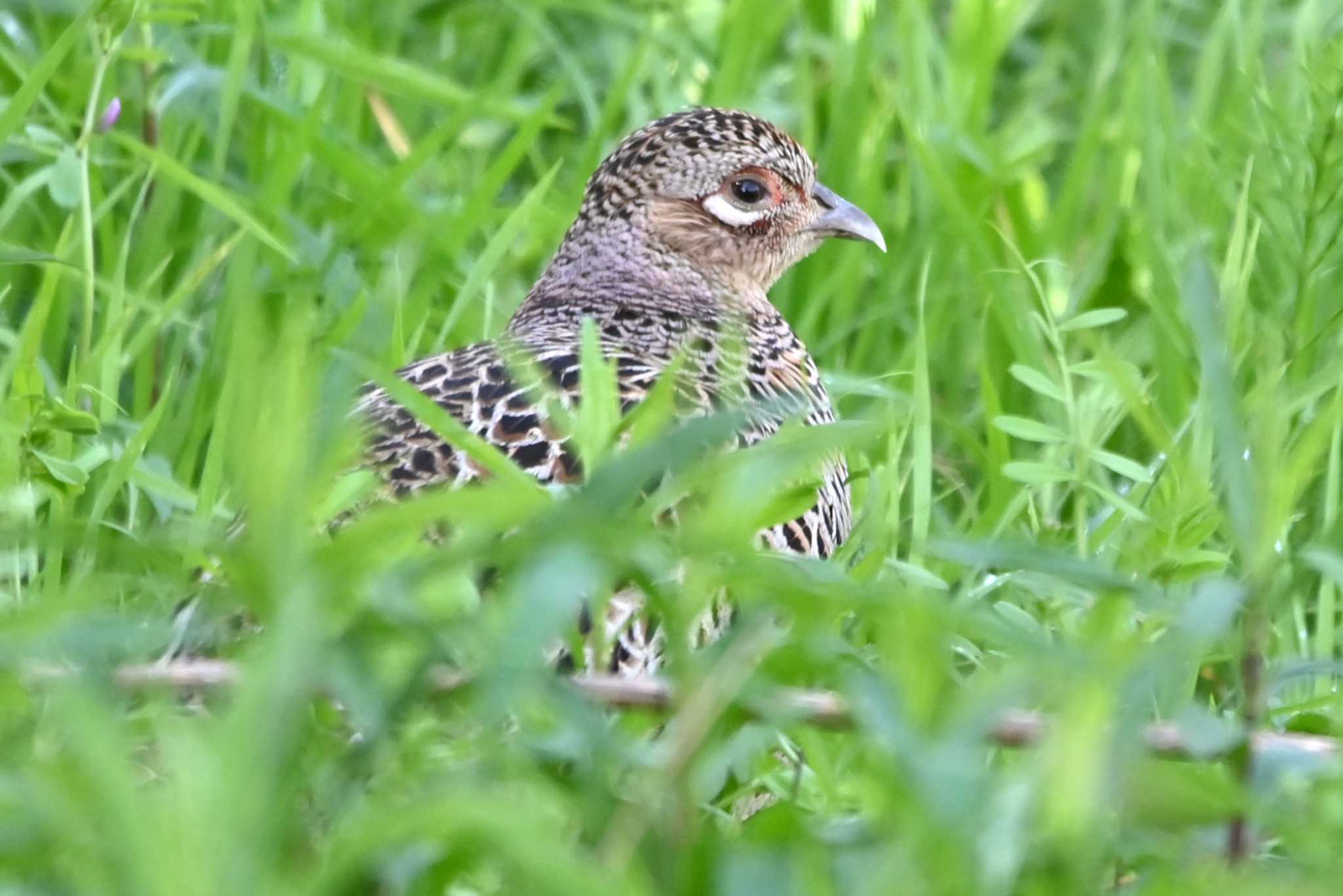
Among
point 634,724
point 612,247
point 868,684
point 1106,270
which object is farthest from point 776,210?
point 868,684

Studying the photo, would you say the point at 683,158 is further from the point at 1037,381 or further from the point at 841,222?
the point at 1037,381

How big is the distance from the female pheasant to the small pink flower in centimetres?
93

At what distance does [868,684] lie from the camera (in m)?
1.96

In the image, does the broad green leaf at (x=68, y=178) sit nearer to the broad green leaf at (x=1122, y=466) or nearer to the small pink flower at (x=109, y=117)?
the small pink flower at (x=109, y=117)

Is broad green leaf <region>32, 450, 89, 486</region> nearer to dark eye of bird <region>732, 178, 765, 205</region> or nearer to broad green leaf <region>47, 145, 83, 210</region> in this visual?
broad green leaf <region>47, 145, 83, 210</region>

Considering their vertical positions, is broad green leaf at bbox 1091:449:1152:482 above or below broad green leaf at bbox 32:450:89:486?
above

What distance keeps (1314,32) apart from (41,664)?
4775 mm

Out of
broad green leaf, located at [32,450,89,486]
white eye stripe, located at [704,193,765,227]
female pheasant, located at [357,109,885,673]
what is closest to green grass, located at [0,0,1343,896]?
broad green leaf, located at [32,450,89,486]

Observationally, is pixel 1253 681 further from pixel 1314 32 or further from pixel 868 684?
pixel 1314 32

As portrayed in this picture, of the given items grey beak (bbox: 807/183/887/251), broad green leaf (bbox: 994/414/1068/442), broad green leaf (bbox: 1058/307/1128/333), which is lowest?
broad green leaf (bbox: 994/414/1068/442)

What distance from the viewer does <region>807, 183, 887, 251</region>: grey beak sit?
17.6ft

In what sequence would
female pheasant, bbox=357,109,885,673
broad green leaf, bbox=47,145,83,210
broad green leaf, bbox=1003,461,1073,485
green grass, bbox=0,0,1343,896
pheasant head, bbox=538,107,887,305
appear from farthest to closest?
pheasant head, bbox=538,107,887,305, broad green leaf, bbox=47,145,83,210, broad green leaf, bbox=1003,461,1073,485, female pheasant, bbox=357,109,885,673, green grass, bbox=0,0,1343,896

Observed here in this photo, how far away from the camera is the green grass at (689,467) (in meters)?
1.94

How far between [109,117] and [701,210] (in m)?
1.26
